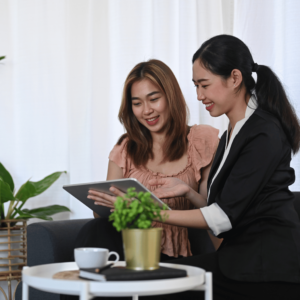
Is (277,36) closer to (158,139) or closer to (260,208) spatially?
Result: (158,139)

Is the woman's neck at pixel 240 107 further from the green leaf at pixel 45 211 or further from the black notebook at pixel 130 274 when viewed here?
Answer: the green leaf at pixel 45 211

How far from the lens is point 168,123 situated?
171 cm

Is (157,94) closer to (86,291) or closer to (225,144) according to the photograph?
(225,144)

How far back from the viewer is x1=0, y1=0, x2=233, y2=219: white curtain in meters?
2.08

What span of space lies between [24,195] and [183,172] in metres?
0.73

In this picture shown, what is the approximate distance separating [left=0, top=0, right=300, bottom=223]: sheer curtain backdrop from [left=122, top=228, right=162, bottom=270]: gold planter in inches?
50.7

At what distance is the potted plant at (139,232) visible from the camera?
2.56 ft

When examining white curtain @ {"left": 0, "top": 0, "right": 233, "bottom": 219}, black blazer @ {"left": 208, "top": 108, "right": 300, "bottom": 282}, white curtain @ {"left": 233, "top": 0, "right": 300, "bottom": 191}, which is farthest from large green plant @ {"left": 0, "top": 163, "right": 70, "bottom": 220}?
white curtain @ {"left": 233, "top": 0, "right": 300, "bottom": 191}

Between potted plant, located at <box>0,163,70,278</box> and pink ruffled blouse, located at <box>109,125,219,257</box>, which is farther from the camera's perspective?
potted plant, located at <box>0,163,70,278</box>

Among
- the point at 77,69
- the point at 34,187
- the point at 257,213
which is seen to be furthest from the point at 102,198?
the point at 77,69

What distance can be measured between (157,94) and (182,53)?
0.51 metres

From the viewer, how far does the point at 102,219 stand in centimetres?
146

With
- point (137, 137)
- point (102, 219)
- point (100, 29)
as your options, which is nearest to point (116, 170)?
point (137, 137)

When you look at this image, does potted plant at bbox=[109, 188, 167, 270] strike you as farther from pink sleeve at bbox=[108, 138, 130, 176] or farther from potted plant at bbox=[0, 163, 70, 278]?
potted plant at bbox=[0, 163, 70, 278]
